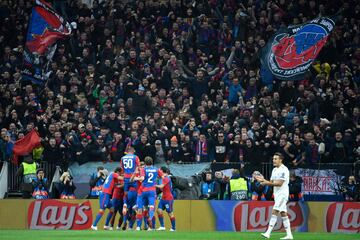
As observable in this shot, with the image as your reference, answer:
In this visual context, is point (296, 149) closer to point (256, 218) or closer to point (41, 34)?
point (256, 218)

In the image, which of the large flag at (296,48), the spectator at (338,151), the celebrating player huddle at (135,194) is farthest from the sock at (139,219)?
the large flag at (296,48)

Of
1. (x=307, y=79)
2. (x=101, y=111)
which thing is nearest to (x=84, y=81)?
(x=101, y=111)

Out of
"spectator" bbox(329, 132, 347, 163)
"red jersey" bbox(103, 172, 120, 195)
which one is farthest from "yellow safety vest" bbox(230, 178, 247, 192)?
"red jersey" bbox(103, 172, 120, 195)

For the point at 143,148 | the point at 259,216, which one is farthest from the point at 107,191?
the point at 259,216

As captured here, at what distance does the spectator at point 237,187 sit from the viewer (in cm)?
2964

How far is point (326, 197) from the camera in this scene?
30125 mm

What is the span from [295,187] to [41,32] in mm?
10754

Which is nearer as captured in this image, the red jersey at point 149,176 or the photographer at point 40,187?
the red jersey at point 149,176

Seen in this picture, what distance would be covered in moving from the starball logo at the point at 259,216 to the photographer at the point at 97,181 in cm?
426

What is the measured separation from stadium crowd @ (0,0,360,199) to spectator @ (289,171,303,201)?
19.4 inches

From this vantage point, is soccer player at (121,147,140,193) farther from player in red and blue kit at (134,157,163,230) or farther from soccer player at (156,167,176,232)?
soccer player at (156,167,176,232)

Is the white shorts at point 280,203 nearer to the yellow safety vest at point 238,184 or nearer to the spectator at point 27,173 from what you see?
the yellow safety vest at point 238,184

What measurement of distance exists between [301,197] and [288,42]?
5.13 metres

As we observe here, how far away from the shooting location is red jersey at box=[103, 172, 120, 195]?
1137 inches
